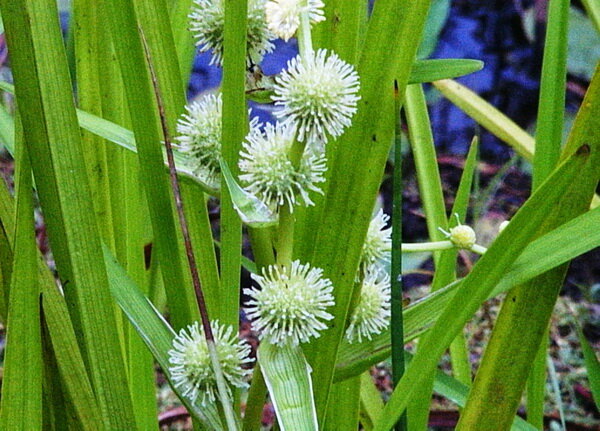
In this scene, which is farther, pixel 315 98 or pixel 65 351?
pixel 65 351

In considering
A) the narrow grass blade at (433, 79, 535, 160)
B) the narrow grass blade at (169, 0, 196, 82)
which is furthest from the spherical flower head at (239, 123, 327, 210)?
the narrow grass blade at (433, 79, 535, 160)

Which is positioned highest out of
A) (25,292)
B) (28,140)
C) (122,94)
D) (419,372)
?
(122,94)

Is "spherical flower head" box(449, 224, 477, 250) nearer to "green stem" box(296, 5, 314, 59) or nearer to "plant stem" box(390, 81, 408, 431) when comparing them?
"plant stem" box(390, 81, 408, 431)

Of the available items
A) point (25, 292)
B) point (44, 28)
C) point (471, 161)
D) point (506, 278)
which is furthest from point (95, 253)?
point (471, 161)

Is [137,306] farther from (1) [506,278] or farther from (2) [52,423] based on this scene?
(1) [506,278]

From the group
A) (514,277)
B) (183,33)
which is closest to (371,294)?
(514,277)

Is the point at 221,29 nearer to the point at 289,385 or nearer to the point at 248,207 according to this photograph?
the point at 248,207

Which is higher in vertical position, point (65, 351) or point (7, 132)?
point (7, 132)
